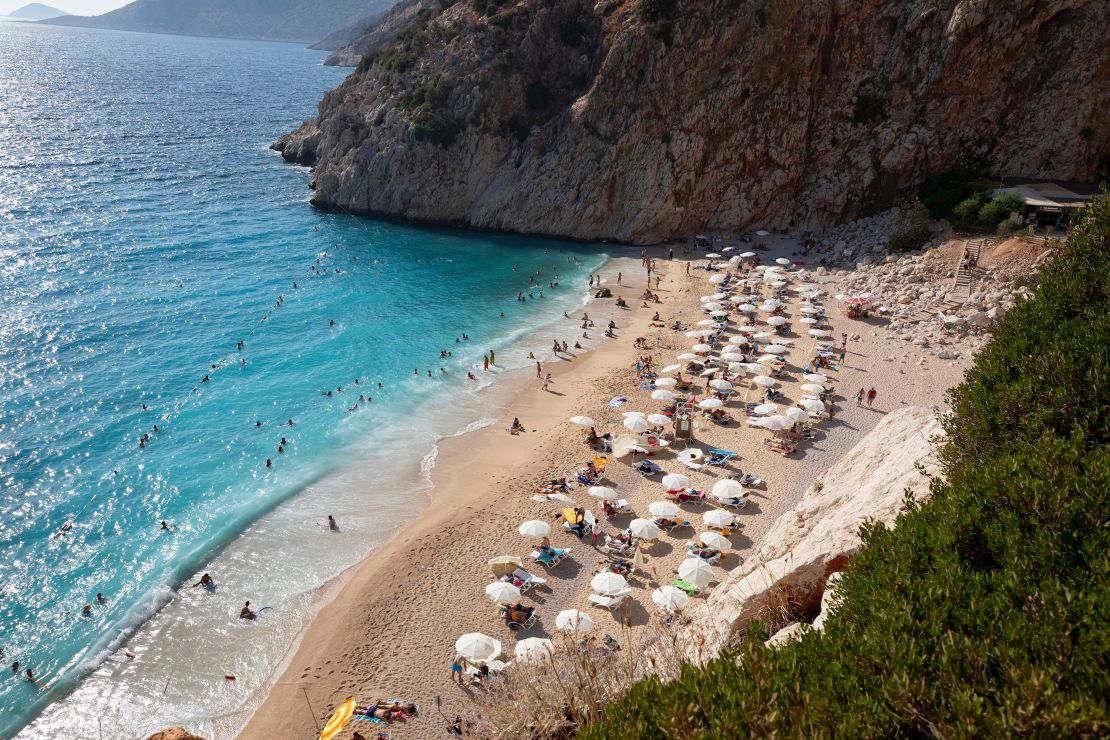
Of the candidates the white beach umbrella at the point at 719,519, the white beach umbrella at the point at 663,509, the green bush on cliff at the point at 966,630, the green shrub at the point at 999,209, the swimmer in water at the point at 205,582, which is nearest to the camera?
the green bush on cliff at the point at 966,630

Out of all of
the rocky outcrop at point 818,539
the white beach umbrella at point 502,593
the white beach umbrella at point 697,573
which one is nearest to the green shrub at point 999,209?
the rocky outcrop at point 818,539

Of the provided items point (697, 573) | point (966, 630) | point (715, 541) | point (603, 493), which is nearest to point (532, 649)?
point (697, 573)

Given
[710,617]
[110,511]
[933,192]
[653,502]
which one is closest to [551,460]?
[653,502]

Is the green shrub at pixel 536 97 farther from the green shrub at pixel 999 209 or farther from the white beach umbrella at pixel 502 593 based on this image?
the white beach umbrella at pixel 502 593

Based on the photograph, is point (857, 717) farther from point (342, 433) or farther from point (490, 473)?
point (342, 433)

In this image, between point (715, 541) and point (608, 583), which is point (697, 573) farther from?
point (608, 583)

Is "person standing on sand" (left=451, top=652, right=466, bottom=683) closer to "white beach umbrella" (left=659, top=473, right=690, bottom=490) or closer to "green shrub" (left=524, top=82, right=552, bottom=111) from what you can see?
"white beach umbrella" (left=659, top=473, right=690, bottom=490)
